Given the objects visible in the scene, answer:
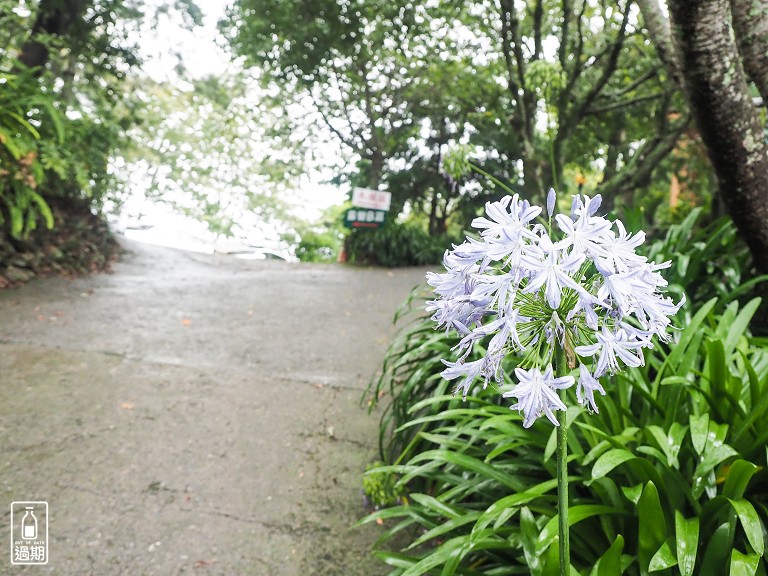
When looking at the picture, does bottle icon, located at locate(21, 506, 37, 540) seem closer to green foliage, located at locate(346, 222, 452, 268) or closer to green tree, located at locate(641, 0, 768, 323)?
green tree, located at locate(641, 0, 768, 323)

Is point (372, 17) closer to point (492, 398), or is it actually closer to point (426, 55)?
point (426, 55)

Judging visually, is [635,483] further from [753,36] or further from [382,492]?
[753,36]

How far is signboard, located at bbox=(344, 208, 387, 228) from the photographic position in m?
9.55

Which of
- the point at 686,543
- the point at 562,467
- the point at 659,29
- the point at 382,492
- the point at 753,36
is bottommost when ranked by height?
the point at 382,492

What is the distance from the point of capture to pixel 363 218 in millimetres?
9602

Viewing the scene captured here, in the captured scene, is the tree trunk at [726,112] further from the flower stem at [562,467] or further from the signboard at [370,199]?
the signboard at [370,199]

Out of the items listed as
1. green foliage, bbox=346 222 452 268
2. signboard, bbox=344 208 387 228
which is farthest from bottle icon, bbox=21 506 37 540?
signboard, bbox=344 208 387 228

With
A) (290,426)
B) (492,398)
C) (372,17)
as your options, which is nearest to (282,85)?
(372,17)

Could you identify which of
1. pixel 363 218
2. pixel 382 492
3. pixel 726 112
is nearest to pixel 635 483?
pixel 382 492

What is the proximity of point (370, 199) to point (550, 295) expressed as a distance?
8912 mm

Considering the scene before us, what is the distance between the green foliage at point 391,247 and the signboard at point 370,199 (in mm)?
412

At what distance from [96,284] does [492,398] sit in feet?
17.5

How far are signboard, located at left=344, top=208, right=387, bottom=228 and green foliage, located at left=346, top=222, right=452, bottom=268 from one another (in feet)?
0.43

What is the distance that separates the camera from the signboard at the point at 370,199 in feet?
31.2
